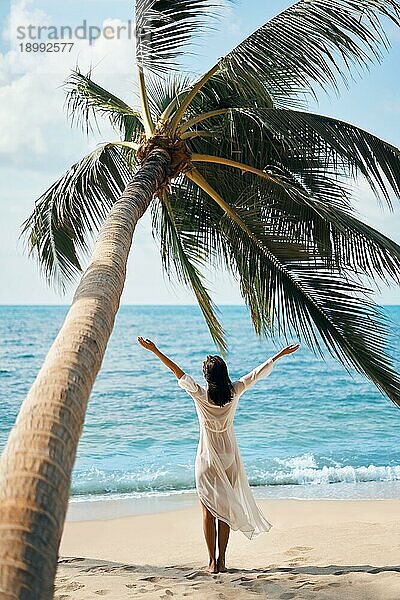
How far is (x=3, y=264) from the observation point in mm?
50531

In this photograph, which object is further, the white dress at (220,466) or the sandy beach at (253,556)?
the white dress at (220,466)

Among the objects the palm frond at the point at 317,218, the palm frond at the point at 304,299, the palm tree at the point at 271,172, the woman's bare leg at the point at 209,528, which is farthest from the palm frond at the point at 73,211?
the woman's bare leg at the point at 209,528

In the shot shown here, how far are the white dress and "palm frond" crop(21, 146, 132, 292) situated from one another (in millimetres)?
2977

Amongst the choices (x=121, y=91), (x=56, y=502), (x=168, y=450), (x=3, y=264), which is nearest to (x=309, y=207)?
(x=121, y=91)

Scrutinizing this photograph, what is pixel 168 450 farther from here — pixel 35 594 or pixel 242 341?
pixel 242 341

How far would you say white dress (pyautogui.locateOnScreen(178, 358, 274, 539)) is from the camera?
227 inches

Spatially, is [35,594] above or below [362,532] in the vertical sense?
above

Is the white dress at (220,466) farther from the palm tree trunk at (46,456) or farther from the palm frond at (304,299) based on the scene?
the palm tree trunk at (46,456)

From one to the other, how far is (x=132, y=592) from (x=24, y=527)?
14.8 feet

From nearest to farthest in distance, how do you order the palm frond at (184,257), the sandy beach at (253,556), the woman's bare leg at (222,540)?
the sandy beach at (253,556) → the woman's bare leg at (222,540) → the palm frond at (184,257)

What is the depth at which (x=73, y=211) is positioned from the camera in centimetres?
809

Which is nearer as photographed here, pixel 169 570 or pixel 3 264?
pixel 169 570

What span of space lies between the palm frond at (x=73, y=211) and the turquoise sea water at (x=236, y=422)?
111 inches

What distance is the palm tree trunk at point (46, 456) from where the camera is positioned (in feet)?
4.51
